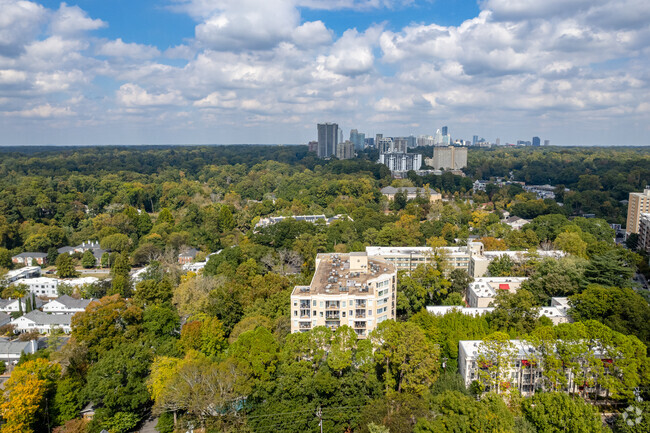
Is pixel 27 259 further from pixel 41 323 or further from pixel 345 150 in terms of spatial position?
pixel 345 150

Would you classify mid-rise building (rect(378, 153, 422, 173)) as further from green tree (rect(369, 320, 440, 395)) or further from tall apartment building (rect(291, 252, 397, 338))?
green tree (rect(369, 320, 440, 395))

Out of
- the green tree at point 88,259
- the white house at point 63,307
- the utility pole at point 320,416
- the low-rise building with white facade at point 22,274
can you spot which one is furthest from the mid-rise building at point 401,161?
the utility pole at point 320,416

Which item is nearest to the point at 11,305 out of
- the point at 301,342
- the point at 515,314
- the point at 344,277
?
the point at 344,277

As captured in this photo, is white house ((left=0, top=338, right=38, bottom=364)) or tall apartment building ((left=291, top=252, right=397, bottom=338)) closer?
tall apartment building ((left=291, top=252, right=397, bottom=338))

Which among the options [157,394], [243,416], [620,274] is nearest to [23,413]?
[157,394]

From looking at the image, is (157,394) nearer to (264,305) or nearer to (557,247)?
(264,305)

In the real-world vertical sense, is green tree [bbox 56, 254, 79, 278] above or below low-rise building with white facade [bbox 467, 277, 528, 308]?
below

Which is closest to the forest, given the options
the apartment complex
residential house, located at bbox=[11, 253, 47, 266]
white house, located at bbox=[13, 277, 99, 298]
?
residential house, located at bbox=[11, 253, 47, 266]
